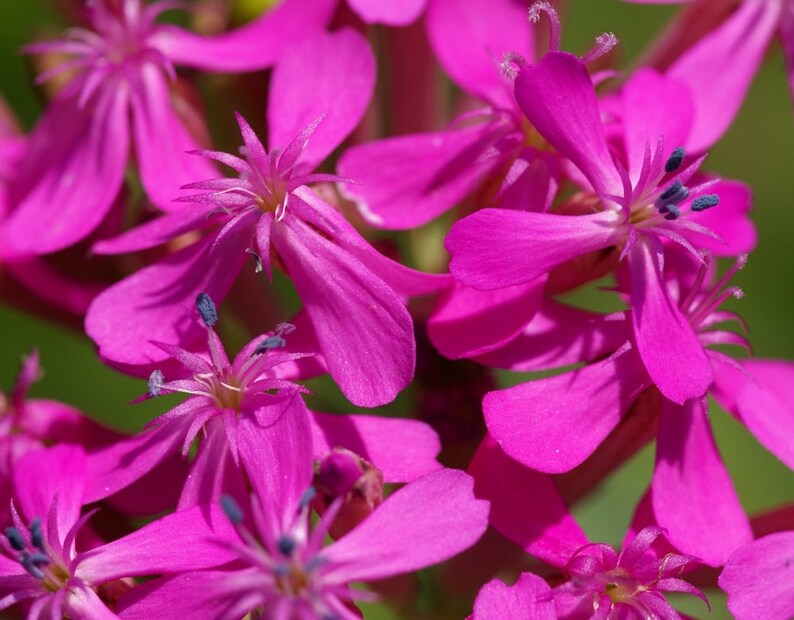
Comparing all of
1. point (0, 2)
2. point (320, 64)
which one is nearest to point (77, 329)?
point (320, 64)

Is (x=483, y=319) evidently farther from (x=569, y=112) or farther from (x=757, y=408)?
(x=757, y=408)

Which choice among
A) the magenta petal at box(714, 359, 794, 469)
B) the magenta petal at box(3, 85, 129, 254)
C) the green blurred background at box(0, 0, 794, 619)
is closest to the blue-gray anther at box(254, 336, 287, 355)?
the magenta petal at box(3, 85, 129, 254)

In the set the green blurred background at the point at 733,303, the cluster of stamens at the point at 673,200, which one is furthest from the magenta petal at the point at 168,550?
the green blurred background at the point at 733,303

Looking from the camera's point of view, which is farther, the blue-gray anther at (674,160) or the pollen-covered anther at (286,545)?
the blue-gray anther at (674,160)

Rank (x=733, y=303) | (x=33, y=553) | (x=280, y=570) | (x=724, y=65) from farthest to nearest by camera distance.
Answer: (x=733, y=303) < (x=724, y=65) < (x=33, y=553) < (x=280, y=570)

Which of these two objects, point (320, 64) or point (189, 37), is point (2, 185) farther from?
point (320, 64)

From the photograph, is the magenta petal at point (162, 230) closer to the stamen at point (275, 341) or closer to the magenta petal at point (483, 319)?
the stamen at point (275, 341)

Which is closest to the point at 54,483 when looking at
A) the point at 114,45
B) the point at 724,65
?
the point at 114,45
